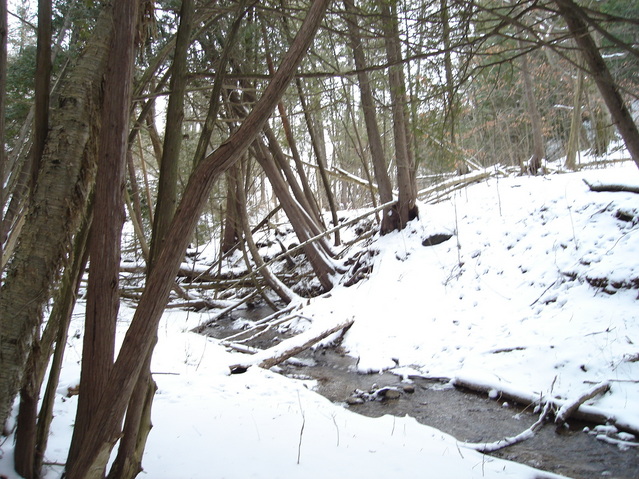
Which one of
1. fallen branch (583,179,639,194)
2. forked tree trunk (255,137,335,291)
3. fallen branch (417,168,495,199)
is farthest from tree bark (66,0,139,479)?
fallen branch (417,168,495,199)

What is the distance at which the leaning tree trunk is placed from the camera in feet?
6.23

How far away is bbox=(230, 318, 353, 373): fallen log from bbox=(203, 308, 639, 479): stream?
0.20m

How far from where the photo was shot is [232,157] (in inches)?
71.6

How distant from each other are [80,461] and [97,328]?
1.61 feet

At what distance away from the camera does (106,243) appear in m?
1.89

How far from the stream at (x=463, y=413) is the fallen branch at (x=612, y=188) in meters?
3.67

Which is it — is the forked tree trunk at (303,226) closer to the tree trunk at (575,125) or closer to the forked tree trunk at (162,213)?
the tree trunk at (575,125)

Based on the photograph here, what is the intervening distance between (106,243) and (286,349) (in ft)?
13.2

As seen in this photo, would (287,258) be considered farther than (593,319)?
Yes

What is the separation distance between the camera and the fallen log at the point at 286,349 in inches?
201

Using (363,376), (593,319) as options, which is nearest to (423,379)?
(363,376)

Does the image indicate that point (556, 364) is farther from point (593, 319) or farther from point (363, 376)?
point (363, 376)

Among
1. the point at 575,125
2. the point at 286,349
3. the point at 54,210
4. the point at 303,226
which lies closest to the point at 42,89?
the point at 54,210

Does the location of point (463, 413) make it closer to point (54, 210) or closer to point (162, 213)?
point (162, 213)
